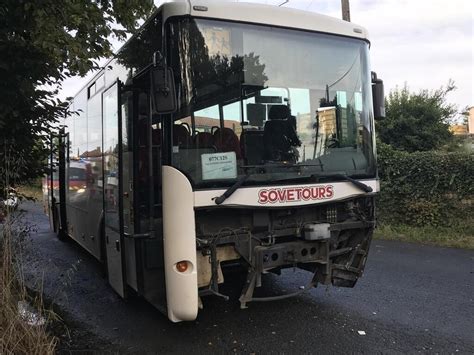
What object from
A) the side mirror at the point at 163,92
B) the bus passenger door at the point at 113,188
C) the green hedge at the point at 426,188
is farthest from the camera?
the green hedge at the point at 426,188

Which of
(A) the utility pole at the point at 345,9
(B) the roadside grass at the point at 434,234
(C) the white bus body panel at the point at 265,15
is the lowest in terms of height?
(B) the roadside grass at the point at 434,234

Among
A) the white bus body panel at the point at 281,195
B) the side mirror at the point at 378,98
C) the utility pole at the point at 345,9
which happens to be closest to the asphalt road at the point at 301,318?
the white bus body panel at the point at 281,195

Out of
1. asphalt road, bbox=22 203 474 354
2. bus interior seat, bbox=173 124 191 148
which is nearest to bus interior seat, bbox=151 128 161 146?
bus interior seat, bbox=173 124 191 148

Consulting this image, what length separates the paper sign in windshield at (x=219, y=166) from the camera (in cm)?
400

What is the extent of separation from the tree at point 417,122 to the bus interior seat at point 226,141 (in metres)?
11.5

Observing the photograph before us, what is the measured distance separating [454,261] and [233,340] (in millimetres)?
4631

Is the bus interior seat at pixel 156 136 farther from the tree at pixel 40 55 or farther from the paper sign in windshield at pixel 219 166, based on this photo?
the tree at pixel 40 55

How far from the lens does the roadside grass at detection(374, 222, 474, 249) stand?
8.80 m

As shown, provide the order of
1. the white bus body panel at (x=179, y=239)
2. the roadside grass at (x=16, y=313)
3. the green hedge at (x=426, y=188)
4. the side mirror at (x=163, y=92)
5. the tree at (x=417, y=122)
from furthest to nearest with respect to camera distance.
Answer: the tree at (x=417, y=122), the green hedge at (x=426, y=188), the white bus body panel at (x=179, y=239), the side mirror at (x=163, y=92), the roadside grass at (x=16, y=313)

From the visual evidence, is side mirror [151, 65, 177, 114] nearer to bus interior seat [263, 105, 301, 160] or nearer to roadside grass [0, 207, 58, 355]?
A: bus interior seat [263, 105, 301, 160]

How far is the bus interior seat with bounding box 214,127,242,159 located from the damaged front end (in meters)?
0.52

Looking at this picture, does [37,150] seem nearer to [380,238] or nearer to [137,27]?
[137,27]

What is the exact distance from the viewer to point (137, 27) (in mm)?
4957

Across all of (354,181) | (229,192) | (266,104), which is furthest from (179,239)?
(354,181)
